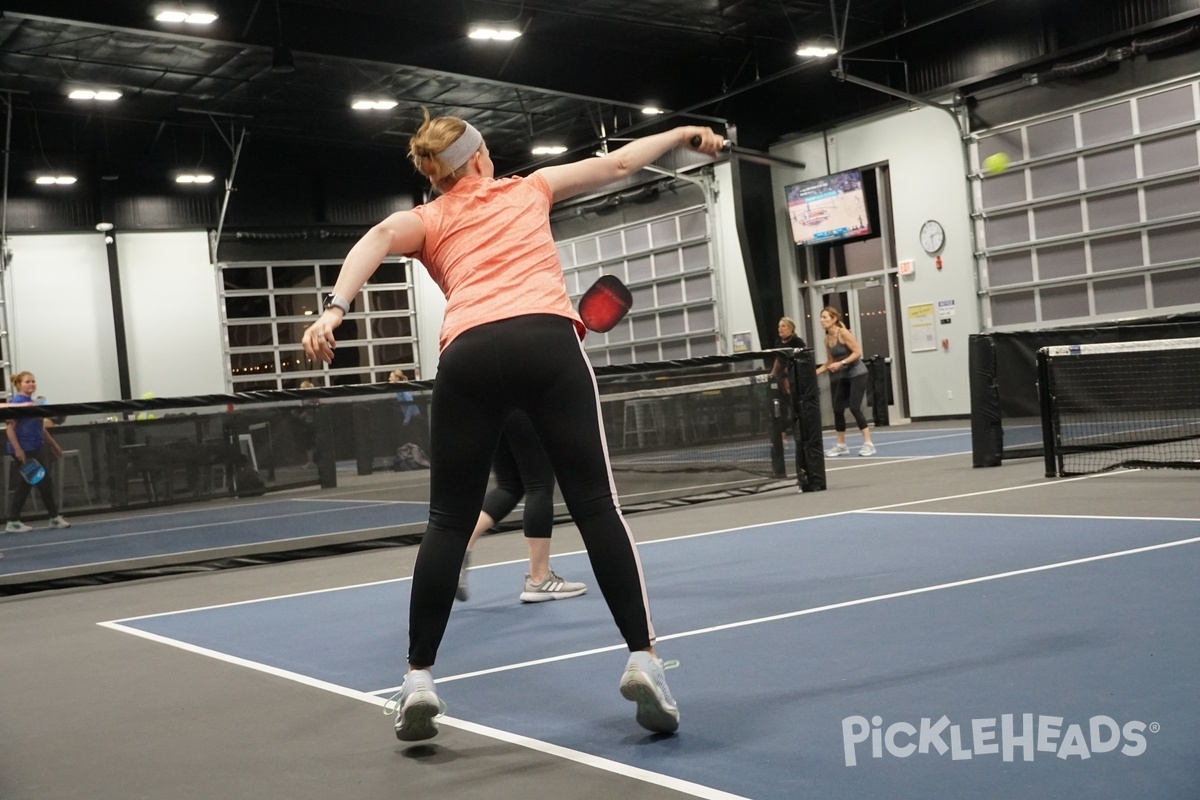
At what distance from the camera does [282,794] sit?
2.90m

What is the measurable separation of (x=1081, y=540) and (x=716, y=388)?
4464mm

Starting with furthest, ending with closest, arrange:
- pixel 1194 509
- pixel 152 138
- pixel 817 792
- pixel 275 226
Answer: pixel 275 226 < pixel 152 138 < pixel 1194 509 < pixel 817 792

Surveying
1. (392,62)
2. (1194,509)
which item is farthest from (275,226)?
(1194,509)

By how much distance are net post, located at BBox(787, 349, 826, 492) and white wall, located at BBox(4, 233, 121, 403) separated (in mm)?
18704

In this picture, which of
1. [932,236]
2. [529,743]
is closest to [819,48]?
[932,236]

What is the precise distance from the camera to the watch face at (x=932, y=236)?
20.8 meters

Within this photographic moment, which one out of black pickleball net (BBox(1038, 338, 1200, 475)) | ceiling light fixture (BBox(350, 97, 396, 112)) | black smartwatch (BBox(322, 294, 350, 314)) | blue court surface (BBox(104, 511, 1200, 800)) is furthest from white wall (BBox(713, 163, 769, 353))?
black smartwatch (BBox(322, 294, 350, 314))

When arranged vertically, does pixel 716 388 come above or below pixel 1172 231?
below

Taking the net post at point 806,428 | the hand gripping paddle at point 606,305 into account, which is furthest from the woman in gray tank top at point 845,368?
the hand gripping paddle at point 606,305

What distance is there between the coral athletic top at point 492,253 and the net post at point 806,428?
6.94 metres

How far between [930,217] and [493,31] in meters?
8.23

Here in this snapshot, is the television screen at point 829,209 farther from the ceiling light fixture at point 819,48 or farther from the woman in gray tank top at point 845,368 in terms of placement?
the woman in gray tank top at point 845,368

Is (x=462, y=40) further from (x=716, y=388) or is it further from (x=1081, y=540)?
(x=1081, y=540)

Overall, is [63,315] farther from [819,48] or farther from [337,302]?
[337,302]
